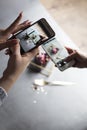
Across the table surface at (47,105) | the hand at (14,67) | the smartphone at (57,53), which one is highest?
the hand at (14,67)

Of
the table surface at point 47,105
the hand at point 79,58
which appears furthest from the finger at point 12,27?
the hand at point 79,58

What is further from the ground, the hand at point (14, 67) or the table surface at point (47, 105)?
the hand at point (14, 67)

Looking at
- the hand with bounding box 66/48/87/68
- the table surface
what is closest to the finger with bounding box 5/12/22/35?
the table surface

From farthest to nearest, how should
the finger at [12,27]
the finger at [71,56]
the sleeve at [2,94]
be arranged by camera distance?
the finger at [12,27] < the finger at [71,56] < the sleeve at [2,94]

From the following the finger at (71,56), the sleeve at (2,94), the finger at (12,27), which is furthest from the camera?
the finger at (12,27)

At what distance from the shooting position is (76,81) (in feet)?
3.54

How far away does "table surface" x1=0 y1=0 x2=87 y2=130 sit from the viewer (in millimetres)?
977

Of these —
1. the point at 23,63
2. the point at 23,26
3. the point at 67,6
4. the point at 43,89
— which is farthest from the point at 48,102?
the point at 67,6

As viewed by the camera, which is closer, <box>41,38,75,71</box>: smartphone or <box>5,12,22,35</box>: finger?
<box>41,38,75,71</box>: smartphone

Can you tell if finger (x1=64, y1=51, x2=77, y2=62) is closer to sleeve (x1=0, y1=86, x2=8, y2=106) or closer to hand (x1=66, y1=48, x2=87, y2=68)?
hand (x1=66, y1=48, x2=87, y2=68)

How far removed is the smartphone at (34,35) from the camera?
Result: 1.02 m

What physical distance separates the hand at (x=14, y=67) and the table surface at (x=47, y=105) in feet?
0.31

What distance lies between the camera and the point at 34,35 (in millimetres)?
1038

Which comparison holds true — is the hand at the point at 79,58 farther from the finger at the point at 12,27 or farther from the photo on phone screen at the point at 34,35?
the finger at the point at 12,27
